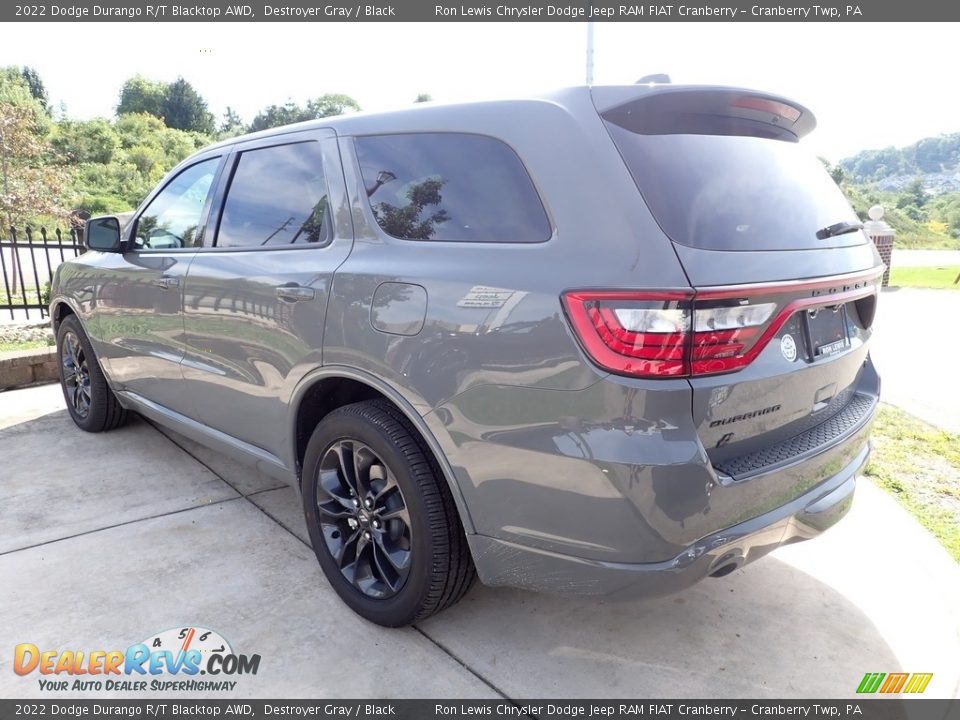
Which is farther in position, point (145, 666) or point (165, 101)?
point (165, 101)

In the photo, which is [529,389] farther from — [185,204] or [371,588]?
[185,204]

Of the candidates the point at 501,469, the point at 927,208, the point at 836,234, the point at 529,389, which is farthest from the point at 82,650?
the point at 927,208

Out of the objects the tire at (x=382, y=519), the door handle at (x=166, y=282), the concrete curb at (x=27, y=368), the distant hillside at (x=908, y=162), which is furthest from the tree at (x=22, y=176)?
the distant hillside at (x=908, y=162)

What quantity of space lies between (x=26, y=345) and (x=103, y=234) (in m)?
3.92

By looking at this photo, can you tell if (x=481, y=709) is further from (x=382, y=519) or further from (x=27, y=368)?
(x=27, y=368)

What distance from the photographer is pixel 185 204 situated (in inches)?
144

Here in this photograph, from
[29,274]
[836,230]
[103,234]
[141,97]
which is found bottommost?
[29,274]

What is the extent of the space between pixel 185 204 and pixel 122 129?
6382 cm

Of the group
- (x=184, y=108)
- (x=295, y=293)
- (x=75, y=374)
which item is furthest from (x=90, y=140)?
(x=295, y=293)

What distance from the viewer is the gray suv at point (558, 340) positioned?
182 cm

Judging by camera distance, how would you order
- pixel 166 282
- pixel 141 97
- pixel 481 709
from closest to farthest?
pixel 481 709 < pixel 166 282 < pixel 141 97

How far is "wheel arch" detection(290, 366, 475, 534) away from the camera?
7.21ft

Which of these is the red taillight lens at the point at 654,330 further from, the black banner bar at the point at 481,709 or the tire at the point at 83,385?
the tire at the point at 83,385

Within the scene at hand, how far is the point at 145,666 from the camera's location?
2.37 m
